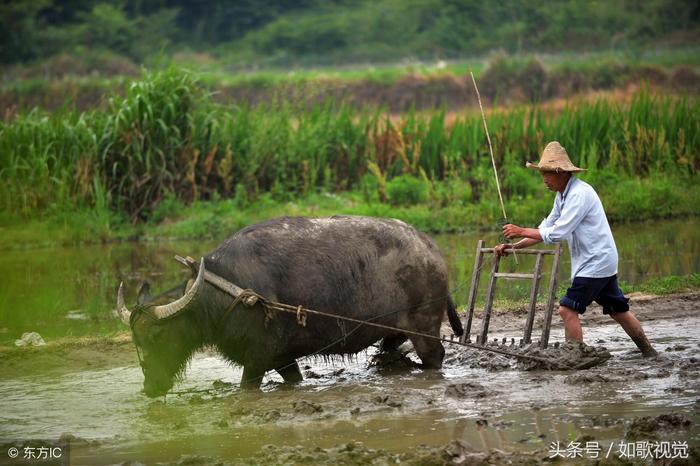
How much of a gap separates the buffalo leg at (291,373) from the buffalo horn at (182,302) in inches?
42.6

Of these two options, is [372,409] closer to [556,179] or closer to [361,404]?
[361,404]

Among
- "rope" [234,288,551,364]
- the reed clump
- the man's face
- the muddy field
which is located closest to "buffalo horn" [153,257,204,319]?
"rope" [234,288,551,364]

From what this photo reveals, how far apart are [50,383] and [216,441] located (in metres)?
2.28

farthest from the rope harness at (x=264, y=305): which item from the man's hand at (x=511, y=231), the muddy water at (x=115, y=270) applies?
the muddy water at (x=115, y=270)

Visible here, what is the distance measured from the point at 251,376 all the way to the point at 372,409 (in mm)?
1080

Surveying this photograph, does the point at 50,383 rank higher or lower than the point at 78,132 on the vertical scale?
lower

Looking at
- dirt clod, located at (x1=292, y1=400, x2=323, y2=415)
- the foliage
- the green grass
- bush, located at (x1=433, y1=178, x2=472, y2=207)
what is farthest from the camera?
the foliage

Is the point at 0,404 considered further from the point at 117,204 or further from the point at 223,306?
the point at 117,204

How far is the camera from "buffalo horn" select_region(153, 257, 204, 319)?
6.66m

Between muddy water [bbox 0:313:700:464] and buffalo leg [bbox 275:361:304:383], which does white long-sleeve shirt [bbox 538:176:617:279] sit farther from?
buffalo leg [bbox 275:361:304:383]

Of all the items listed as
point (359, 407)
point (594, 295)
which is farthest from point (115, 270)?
point (594, 295)

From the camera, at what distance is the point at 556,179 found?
280 inches

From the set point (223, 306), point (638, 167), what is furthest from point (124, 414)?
point (638, 167)

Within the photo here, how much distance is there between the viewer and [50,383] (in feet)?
25.5
